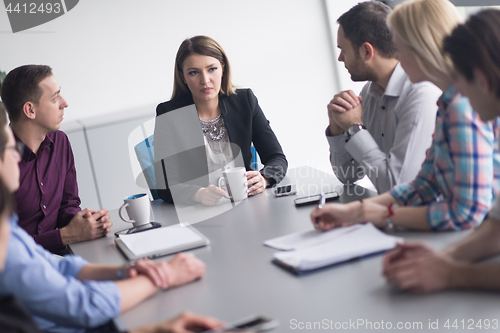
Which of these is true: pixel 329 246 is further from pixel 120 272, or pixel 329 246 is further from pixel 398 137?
pixel 398 137

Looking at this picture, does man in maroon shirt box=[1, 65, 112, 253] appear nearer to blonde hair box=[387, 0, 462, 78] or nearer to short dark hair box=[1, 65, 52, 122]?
short dark hair box=[1, 65, 52, 122]

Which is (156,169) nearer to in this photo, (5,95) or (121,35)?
(5,95)

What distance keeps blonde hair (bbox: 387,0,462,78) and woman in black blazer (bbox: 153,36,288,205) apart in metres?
1.10

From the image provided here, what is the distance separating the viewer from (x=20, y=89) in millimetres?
2111

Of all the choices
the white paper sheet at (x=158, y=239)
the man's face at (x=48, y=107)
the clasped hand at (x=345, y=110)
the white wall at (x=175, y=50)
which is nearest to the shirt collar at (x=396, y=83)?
the clasped hand at (x=345, y=110)

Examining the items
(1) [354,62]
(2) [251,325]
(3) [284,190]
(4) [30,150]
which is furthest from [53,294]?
(1) [354,62]

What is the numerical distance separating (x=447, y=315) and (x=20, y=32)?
3894 mm

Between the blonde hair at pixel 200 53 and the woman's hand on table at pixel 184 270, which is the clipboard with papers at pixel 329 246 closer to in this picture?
the woman's hand on table at pixel 184 270

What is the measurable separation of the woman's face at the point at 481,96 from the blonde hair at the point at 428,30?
0.20 meters

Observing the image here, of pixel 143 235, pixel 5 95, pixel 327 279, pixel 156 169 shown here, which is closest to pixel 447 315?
pixel 327 279

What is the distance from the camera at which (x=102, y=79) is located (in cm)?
397

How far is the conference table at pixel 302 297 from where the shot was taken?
2.56ft

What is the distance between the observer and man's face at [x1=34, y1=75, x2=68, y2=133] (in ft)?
6.98

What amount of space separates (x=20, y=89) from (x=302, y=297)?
5.72 feet
